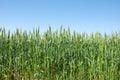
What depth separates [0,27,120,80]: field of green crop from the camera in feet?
18.4

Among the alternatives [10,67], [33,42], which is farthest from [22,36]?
[10,67]

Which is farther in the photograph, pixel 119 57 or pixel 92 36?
pixel 92 36

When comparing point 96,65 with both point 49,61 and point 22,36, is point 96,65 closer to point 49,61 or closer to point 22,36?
point 49,61

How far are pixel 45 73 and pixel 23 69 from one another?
54 centimetres

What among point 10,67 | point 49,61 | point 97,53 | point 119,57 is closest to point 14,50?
point 10,67

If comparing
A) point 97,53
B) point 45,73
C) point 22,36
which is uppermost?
point 22,36

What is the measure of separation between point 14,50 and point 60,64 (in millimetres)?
1129

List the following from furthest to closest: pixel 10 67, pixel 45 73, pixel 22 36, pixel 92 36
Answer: pixel 92 36 < pixel 22 36 < pixel 10 67 < pixel 45 73

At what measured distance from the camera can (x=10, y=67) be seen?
6039 millimetres

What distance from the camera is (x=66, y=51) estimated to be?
6.11m

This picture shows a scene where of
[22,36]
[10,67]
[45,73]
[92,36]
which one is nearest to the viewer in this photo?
[45,73]

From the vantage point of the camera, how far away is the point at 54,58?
5.93 meters

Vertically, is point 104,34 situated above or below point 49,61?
above

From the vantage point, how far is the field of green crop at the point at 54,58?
5.60m
